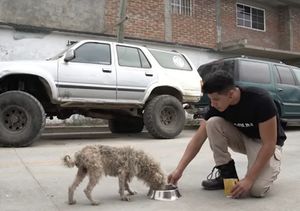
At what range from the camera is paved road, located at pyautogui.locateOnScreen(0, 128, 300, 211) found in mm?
4328

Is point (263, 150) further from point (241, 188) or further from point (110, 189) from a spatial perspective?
point (110, 189)

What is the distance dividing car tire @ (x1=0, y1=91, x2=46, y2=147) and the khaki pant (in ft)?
14.9

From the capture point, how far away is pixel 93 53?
9.57 metres

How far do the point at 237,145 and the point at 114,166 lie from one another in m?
1.30

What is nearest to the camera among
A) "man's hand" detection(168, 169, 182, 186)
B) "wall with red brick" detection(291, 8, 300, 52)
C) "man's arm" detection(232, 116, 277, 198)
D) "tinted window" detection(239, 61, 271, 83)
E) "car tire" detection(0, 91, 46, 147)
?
"man's arm" detection(232, 116, 277, 198)

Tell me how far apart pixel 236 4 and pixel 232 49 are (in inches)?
86.7

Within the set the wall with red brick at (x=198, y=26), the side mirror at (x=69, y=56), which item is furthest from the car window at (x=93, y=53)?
the wall with red brick at (x=198, y=26)

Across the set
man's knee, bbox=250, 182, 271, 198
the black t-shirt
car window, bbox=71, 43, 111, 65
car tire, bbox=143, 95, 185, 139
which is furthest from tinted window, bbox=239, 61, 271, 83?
man's knee, bbox=250, 182, 271, 198

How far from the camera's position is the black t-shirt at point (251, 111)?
4383 millimetres

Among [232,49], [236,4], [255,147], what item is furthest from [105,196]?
[236,4]

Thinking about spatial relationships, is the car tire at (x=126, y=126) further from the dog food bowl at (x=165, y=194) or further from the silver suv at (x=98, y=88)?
the dog food bowl at (x=165, y=194)

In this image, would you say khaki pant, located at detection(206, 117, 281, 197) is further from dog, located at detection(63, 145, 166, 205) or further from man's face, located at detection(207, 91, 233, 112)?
dog, located at detection(63, 145, 166, 205)

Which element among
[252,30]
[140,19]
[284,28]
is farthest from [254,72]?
[284,28]

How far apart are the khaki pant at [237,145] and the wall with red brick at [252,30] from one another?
14.7m
